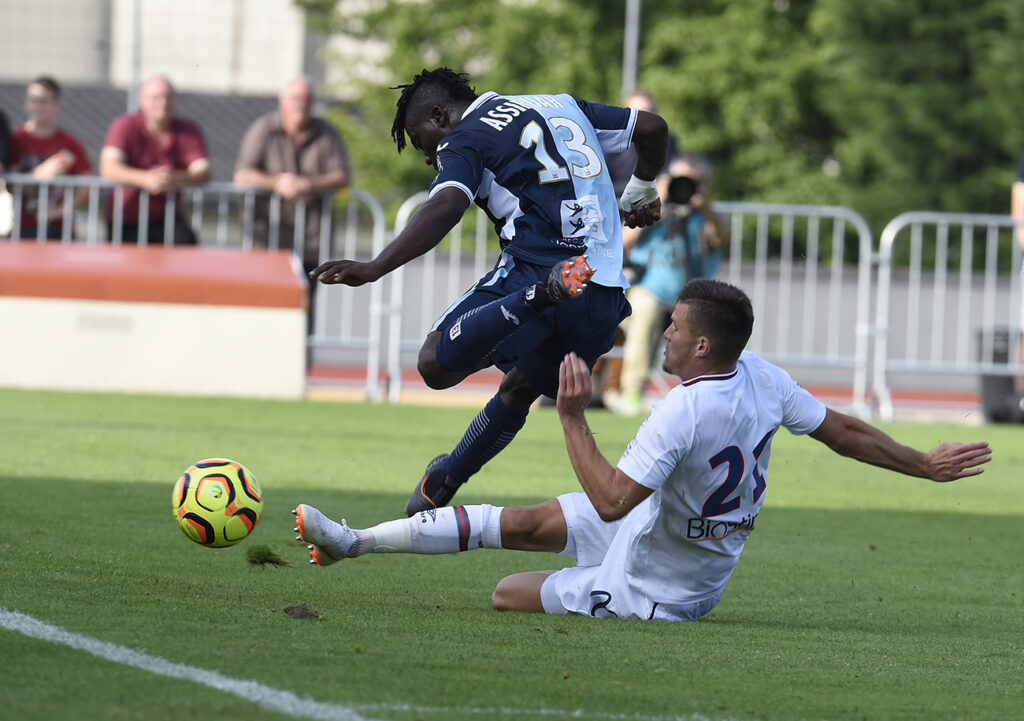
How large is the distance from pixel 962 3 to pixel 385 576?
3081 centimetres

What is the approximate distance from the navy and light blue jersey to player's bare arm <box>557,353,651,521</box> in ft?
4.50

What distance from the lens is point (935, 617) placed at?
567 centimetres

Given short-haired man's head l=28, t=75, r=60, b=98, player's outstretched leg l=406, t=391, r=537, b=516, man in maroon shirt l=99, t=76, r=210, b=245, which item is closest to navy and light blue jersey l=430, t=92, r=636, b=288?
player's outstretched leg l=406, t=391, r=537, b=516

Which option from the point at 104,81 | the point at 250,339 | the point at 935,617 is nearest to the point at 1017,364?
the point at 250,339

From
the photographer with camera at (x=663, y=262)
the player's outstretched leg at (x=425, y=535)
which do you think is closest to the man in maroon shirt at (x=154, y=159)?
the photographer with camera at (x=663, y=262)

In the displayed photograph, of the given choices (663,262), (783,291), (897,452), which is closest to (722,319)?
(897,452)

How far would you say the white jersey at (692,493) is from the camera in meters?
5.01

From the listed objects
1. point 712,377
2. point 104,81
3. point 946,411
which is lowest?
point 946,411

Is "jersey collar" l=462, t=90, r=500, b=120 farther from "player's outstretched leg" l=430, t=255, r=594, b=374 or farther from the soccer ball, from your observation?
the soccer ball

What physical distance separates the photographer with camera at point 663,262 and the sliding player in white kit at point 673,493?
750 cm

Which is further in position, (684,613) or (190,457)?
(190,457)

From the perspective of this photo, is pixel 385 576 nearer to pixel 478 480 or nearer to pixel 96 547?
pixel 96 547

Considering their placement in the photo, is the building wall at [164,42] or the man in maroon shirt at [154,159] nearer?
the man in maroon shirt at [154,159]

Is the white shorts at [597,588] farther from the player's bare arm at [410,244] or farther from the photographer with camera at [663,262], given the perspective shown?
the photographer with camera at [663,262]
